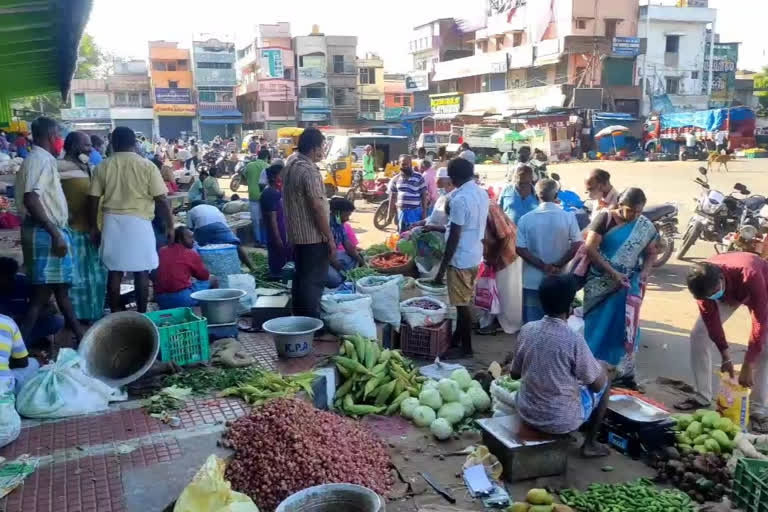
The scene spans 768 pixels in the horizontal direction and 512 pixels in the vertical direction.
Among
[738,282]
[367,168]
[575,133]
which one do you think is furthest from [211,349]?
[575,133]

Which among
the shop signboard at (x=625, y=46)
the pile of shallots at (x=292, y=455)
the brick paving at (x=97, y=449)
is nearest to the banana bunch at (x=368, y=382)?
the pile of shallots at (x=292, y=455)

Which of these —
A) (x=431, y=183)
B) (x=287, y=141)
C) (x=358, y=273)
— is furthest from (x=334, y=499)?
(x=287, y=141)

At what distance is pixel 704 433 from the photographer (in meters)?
3.99

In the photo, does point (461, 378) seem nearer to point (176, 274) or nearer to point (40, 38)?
point (176, 274)

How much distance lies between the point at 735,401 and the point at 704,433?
1.60ft

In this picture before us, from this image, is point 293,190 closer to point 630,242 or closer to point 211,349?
point 211,349

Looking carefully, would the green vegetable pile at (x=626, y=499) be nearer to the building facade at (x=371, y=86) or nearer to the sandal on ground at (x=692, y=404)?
the sandal on ground at (x=692, y=404)

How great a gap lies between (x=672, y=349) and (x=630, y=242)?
2197 millimetres

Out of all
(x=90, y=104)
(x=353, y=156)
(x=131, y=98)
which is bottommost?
(x=353, y=156)

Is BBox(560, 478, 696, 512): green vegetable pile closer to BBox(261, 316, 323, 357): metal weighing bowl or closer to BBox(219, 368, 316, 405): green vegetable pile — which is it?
BBox(219, 368, 316, 405): green vegetable pile

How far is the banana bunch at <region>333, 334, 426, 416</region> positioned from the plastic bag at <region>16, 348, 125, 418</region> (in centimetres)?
166

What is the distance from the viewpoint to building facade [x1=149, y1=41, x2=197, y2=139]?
180 feet

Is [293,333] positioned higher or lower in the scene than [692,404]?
higher

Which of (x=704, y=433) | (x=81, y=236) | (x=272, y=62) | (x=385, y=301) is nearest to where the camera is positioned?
(x=704, y=433)
